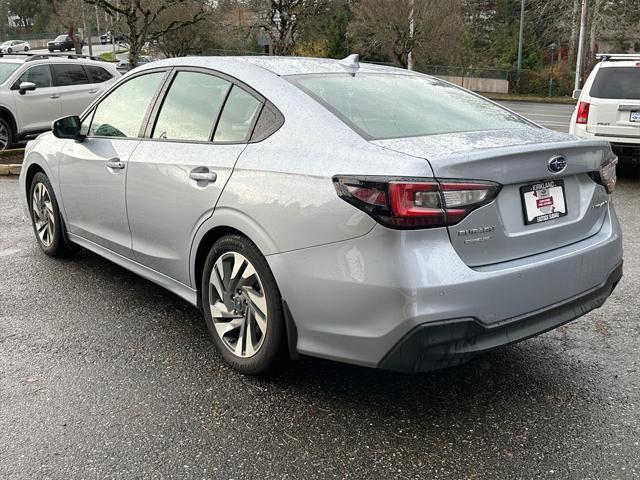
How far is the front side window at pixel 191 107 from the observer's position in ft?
11.8

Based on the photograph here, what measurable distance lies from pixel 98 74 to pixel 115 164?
10420 millimetres

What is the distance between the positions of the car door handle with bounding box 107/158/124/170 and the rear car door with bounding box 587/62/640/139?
6.99 meters

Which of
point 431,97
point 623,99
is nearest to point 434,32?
point 623,99

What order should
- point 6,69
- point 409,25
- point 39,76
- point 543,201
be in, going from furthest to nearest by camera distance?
point 409,25, point 39,76, point 6,69, point 543,201

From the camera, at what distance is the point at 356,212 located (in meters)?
2.64

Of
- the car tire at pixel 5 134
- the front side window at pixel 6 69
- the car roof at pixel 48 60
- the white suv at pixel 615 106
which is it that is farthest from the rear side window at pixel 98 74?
the white suv at pixel 615 106

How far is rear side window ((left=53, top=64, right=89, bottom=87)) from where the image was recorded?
1278 cm

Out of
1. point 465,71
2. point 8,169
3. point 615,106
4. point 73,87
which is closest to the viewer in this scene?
point 615,106

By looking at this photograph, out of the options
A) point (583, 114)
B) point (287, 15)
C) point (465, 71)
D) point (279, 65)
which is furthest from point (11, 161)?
point (465, 71)

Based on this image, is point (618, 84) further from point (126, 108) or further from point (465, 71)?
point (465, 71)

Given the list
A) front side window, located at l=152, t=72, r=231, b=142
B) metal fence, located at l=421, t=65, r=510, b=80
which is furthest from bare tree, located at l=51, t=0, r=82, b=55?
front side window, located at l=152, t=72, r=231, b=142

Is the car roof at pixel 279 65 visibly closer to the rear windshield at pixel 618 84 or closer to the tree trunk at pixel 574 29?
the rear windshield at pixel 618 84

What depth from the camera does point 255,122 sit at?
3301mm

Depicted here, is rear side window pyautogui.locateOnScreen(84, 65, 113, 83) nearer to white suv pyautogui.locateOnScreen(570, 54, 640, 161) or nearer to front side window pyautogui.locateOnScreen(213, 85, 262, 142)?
white suv pyautogui.locateOnScreen(570, 54, 640, 161)
